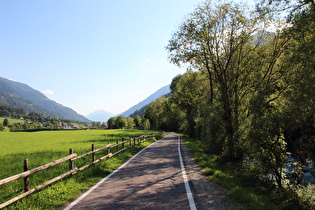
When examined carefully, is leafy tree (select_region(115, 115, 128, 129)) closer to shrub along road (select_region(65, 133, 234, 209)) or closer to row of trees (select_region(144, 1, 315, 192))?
row of trees (select_region(144, 1, 315, 192))

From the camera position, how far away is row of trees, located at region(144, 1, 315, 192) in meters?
8.29

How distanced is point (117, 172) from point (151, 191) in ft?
11.7

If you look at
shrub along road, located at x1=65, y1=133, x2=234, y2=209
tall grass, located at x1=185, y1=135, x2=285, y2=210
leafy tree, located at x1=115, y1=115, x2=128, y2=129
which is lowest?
tall grass, located at x1=185, y1=135, x2=285, y2=210

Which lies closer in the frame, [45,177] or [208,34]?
[45,177]

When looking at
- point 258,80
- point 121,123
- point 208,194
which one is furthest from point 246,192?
point 121,123

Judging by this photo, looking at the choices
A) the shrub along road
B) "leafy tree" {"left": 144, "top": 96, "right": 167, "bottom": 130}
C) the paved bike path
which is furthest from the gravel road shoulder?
"leafy tree" {"left": 144, "top": 96, "right": 167, "bottom": 130}

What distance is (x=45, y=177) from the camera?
31.2ft

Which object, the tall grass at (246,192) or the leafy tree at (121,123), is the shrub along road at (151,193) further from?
the leafy tree at (121,123)

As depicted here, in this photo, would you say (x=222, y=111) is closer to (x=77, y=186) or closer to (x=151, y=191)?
(x=151, y=191)

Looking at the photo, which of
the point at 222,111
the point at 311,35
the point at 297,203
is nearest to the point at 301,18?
the point at 311,35

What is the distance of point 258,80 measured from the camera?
50.5 ft

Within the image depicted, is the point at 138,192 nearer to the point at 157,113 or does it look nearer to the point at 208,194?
the point at 208,194

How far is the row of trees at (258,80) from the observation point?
27.2 ft

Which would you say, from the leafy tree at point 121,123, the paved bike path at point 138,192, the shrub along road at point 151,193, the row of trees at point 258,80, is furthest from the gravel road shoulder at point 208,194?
the leafy tree at point 121,123
